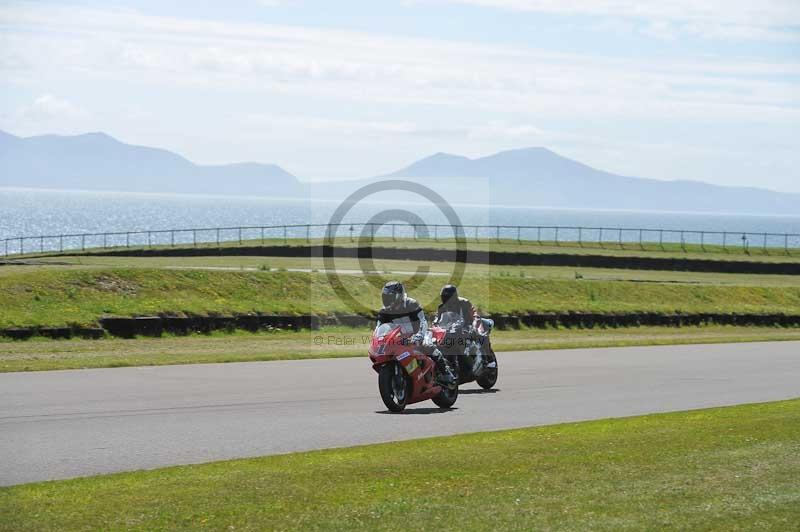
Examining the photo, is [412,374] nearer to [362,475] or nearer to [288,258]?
[362,475]

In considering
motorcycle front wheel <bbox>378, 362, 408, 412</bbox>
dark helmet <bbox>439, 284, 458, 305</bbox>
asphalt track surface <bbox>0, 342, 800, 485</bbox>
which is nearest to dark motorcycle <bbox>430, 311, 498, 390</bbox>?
dark helmet <bbox>439, 284, 458, 305</bbox>

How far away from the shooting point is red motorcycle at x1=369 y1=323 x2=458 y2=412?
53.6 feet

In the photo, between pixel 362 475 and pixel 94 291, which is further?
pixel 94 291

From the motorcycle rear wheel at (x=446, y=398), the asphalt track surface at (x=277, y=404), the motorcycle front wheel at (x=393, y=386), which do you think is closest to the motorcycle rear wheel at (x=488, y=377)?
the asphalt track surface at (x=277, y=404)

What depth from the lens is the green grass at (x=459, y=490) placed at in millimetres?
9375

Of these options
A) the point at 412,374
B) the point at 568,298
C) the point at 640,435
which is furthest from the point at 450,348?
the point at 568,298

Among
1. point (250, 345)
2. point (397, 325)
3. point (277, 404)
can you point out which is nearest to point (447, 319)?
point (397, 325)

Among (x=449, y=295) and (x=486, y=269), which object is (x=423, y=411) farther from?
(x=486, y=269)

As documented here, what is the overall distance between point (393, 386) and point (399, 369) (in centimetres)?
26

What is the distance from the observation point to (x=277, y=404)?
56.3 ft

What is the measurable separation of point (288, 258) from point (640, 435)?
41501 millimetres

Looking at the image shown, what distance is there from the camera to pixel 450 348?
19.0 m

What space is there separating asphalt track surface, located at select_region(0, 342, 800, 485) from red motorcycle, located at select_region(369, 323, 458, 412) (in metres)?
0.28

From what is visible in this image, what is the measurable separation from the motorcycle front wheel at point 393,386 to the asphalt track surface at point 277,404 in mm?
242
